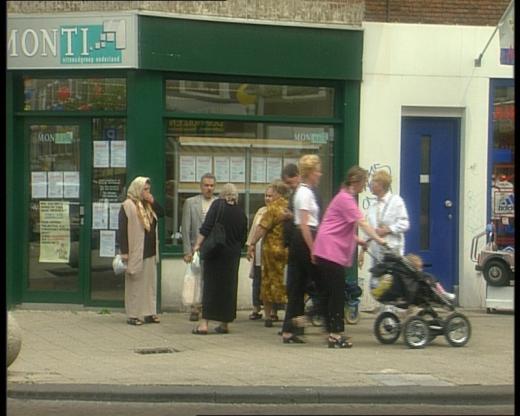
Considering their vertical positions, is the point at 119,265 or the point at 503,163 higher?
the point at 503,163

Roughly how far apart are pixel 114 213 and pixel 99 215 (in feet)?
0.67

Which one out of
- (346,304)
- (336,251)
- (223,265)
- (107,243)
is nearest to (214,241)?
(223,265)

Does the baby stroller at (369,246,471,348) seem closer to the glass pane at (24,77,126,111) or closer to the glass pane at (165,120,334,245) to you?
the glass pane at (165,120,334,245)

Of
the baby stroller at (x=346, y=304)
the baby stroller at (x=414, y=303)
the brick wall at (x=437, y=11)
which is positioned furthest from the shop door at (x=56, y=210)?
the baby stroller at (x=414, y=303)

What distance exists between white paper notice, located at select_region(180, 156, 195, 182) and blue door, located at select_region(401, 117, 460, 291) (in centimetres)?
307

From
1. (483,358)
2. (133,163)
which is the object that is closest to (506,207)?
(483,358)

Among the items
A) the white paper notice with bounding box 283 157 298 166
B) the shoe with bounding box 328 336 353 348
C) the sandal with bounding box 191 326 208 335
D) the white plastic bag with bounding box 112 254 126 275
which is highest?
the white paper notice with bounding box 283 157 298 166

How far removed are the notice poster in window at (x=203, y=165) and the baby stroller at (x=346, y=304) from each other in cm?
242

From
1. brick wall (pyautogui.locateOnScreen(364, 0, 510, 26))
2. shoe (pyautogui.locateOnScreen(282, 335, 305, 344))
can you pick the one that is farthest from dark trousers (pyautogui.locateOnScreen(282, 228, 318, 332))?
brick wall (pyautogui.locateOnScreen(364, 0, 510, 26))

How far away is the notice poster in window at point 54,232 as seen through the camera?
13117 mm

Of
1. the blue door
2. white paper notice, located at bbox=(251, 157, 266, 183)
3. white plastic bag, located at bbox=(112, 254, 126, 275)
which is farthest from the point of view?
the blue door

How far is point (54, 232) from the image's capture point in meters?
13.2

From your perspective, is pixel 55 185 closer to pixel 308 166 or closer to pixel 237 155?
pixel 237 155

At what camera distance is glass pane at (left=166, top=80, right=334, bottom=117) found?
515 inches
